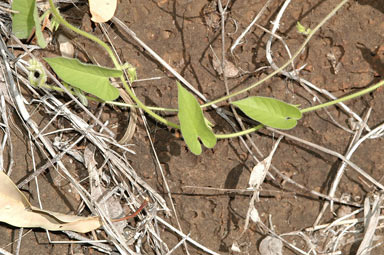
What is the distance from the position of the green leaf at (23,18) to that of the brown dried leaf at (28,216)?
1.76 ft

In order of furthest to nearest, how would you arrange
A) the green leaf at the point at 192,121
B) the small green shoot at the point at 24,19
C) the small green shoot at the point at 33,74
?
the small green shoot at the point at 33,74, the small green shoot at the point at 24,19, the green leaf at the point at 192,121

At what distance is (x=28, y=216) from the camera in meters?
1.79

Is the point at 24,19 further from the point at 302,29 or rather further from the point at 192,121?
the point at 302,29

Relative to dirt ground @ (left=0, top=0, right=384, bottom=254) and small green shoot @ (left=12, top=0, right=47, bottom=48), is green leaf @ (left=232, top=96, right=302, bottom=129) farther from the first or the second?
small green shoot @ (left=12, top=0, right=47, bottom=48)

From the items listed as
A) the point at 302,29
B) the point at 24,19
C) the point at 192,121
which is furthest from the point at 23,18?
the point at 302,29

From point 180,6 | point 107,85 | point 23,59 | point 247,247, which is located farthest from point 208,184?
point 23,59

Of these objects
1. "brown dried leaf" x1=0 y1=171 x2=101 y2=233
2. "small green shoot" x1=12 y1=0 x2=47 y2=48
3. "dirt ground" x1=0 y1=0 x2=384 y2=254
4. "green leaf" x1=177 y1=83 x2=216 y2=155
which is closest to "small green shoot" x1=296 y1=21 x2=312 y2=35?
"dirt ground" x1=0 y1=0 x2=384 y2=254

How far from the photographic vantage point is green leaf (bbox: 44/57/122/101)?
1.52 metres

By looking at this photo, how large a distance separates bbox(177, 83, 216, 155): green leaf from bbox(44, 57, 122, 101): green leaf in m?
Answer: 0.24

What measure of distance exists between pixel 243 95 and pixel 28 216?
95 cm

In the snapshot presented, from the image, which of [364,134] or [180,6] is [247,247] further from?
[180,6]

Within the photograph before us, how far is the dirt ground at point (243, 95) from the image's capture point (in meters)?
1.72

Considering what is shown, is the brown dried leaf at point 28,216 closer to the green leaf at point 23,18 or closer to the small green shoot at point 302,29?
the green leaf at point 23,18

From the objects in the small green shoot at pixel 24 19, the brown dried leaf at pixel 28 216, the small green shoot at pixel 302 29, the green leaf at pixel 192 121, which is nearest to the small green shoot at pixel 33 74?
the small green shoot at pixel 24 19
